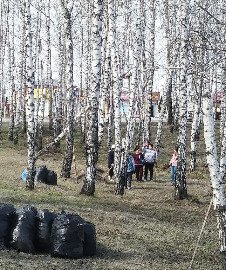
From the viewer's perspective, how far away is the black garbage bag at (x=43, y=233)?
8414mm

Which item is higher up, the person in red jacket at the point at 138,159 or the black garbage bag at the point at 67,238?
the person in red jacket at the point at 138,159

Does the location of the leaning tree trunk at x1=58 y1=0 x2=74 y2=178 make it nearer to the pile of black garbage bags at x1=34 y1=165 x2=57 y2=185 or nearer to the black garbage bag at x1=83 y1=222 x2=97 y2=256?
the pile of black garbage bags at x1=34 y1=165 x2=57 y2=185

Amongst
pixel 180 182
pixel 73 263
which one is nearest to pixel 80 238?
pixel 73 263

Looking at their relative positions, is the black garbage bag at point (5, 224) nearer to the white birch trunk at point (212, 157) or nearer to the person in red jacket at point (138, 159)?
the white birch trunk at point (212, 157)

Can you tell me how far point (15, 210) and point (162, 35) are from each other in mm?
31092

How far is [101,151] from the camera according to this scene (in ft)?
92.6

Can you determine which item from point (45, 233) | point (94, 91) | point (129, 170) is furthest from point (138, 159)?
point (45, 233)

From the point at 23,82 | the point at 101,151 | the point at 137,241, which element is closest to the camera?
the point at 137,241

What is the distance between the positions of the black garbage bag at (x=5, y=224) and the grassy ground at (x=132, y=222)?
218 millimetres

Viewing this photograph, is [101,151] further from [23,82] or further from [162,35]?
[162,35]

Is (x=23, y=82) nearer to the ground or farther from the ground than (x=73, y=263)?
farther from the ground

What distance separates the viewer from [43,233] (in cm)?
842

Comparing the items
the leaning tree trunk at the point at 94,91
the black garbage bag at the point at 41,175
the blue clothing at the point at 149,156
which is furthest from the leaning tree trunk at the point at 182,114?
the blue clothing at the point at 149,156

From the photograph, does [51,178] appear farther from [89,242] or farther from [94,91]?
[89,242]
